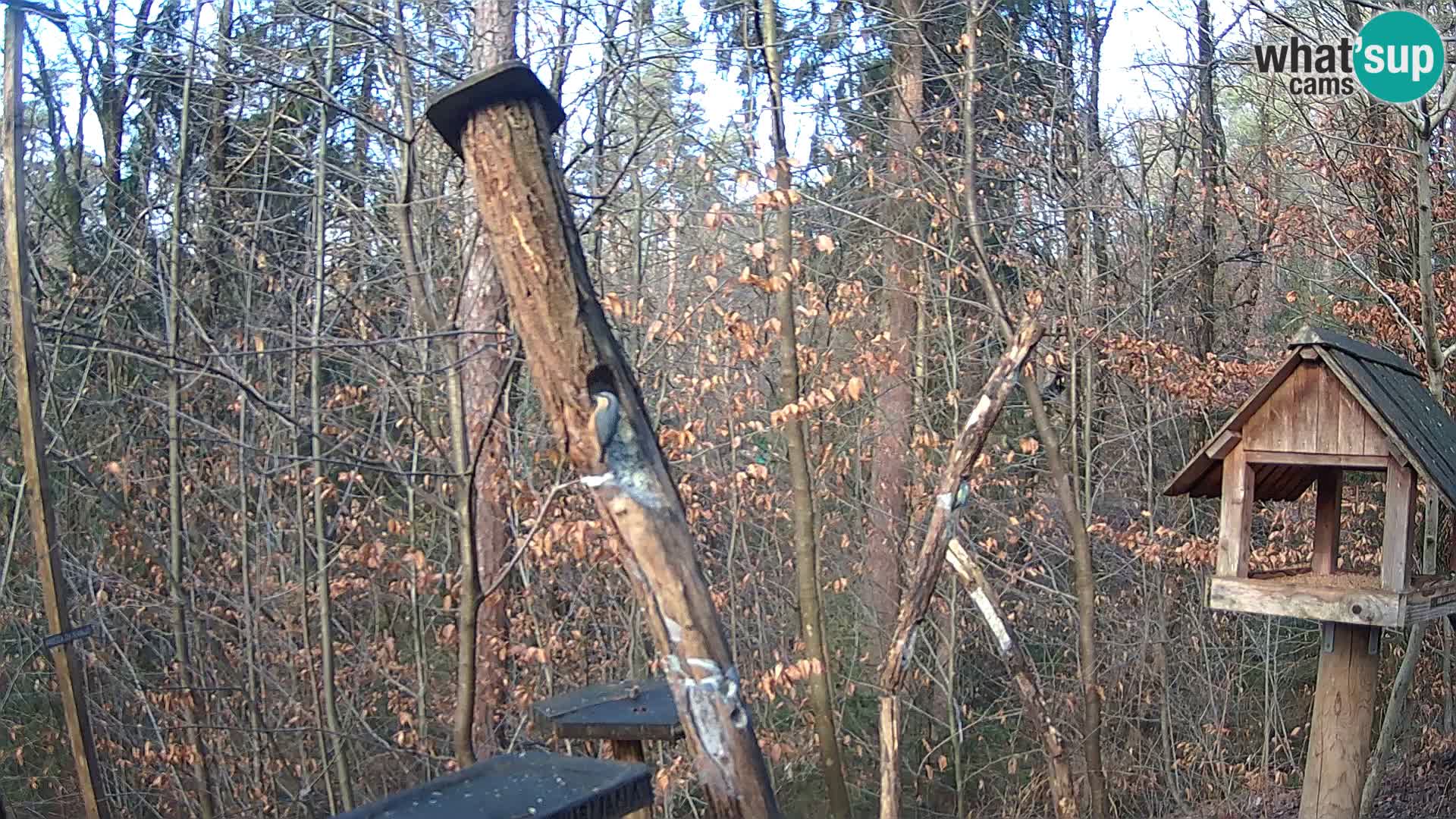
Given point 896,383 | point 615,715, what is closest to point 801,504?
point 896,383

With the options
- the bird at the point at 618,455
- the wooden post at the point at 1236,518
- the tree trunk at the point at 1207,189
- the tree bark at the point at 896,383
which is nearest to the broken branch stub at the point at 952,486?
the wooden post at the point at 1236,518

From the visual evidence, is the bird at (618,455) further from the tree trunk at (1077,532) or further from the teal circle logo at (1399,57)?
the teal circle logo at (1399,57)

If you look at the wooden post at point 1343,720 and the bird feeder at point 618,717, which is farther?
the wooden post at point 1343,720

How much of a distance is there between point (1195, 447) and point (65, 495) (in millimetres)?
8011

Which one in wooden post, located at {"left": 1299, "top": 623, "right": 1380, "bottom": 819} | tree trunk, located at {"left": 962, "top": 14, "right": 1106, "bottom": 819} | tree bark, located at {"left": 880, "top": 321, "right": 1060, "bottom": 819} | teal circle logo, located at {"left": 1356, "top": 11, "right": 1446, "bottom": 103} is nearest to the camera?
wooden post, located at {"left": 1299, "top": 623, "right": 1380, "bottom": 819}

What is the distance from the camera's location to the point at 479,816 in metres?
2.07

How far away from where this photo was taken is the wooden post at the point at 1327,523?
448 centimetres

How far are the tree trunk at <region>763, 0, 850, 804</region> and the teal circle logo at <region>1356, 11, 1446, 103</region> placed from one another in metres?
3.34

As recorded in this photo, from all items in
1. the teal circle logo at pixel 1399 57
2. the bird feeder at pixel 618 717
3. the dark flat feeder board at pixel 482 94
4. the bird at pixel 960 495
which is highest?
the teal circle logo at pixel 1399 57

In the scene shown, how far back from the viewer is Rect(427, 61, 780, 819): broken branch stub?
2.75 meters

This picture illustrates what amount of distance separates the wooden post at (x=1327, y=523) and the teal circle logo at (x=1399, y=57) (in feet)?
8.89

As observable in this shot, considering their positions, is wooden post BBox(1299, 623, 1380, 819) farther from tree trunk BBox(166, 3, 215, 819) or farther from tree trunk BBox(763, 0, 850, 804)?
tree trunk BBox(166, 3, 215, 819)

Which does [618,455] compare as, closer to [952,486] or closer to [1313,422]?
[952,486]

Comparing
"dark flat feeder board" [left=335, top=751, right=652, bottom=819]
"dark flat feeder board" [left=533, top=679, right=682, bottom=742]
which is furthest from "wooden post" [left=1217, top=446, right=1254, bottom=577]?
"dark flat feeder board" [left=335, top=751, right=652, bottom=819]
